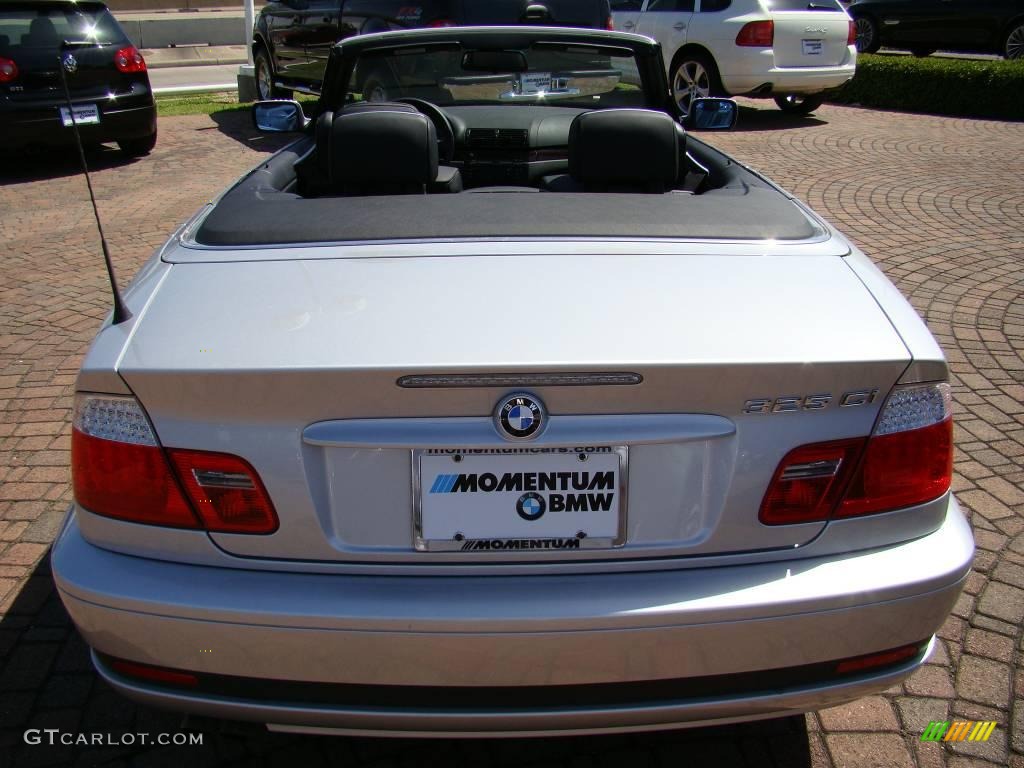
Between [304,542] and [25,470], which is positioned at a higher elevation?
[304,542]

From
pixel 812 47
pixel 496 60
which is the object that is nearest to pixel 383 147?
pixel 496 60

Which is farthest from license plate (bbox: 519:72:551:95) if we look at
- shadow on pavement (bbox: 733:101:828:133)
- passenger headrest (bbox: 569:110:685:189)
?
shadow on pavement (bbox: 733:101:828:133)

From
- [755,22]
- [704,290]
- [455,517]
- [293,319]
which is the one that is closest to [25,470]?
[293,319]

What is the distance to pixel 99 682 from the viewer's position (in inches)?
98.3

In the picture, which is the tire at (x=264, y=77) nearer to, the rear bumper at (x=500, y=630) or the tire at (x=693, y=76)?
the tire at (x=693, y=76)

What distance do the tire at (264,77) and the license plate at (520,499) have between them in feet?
35.6

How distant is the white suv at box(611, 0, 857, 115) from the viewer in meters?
10.8

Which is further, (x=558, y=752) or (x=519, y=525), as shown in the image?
(x=558, y=752)

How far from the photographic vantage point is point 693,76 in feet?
38.0

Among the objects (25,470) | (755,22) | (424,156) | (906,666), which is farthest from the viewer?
(755,22)

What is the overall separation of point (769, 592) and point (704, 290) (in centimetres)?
62

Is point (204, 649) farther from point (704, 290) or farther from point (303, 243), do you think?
point (704, 290)

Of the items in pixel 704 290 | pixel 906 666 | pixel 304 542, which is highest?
pixel 704 290

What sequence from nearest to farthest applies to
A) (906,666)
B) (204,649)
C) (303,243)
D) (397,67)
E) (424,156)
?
(204,649) → (906,666) → (303,243) → (424,156) → (397,67)
